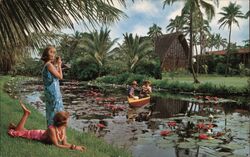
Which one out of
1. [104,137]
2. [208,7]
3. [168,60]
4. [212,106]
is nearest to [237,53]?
[168,60]

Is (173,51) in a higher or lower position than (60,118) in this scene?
higher

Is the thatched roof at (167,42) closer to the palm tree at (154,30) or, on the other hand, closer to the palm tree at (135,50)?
the palm tree at (135,50)

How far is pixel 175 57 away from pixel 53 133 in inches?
1988

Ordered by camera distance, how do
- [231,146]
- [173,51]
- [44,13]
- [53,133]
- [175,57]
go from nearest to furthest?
[44,13] < [53,133] < [231,146] < [173,51] < [175,57]

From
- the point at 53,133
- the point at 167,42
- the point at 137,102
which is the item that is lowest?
the point at 137,102

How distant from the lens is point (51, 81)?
19.8ft

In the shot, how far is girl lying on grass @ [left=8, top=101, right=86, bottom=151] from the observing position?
19.6 ft

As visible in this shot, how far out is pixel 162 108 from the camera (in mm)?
18141

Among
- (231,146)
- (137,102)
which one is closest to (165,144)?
(231,146)

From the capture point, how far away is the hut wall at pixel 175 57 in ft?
180

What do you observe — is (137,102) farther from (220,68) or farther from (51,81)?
(220,68)

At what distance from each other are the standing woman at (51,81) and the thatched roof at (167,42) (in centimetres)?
4857

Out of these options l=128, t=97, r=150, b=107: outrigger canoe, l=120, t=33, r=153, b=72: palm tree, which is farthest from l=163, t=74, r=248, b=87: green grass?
l=128, t=97, r=150, b=107: outrigger canoe

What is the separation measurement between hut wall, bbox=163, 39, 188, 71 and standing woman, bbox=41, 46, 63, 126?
48797 mm
